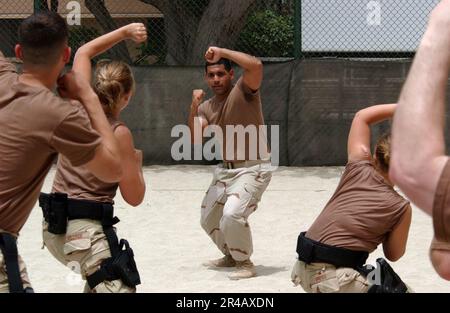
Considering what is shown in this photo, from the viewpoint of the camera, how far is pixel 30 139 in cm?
326

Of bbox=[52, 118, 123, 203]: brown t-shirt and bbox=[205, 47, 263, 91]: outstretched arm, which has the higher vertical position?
bbox=[205, 47, 263, 91]: outstretched arm

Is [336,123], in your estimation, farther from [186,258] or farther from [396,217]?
[396,217]

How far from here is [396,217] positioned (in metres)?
4.32

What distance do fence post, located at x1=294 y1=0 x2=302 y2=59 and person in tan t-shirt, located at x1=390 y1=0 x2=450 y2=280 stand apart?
10.6 m

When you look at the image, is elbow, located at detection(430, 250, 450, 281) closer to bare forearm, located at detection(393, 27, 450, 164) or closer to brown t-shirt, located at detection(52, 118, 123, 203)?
bare forearm, located at detection(393, 27, 450, 164)

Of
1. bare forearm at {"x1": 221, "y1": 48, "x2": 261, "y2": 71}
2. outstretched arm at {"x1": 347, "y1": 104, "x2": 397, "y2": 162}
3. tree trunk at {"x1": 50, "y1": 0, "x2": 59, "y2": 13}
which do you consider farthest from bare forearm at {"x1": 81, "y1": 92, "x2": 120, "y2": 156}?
tree trunk at {"x1": 50, "y1": 0, "x2": 59, "y2": 13}

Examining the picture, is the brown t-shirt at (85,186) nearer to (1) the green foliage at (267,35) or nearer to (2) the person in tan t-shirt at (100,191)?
(2) the person in tan t-shirt at (100,191)

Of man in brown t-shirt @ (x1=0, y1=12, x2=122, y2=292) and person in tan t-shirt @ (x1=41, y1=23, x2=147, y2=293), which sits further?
person in tan t-shirt @ (x1=41, y1=23, x2=147, y2=293)

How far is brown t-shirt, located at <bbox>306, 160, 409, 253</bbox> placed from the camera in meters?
4.29

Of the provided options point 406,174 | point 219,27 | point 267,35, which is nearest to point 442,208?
point 406,174

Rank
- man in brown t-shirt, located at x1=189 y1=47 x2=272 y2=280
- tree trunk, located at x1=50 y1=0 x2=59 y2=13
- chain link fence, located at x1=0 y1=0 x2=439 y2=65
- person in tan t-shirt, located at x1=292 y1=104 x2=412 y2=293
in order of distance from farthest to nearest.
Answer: tree trunk, located at x1=50 y1=0 x2=59 y2=13, chain link fence, located at x1=0 y1=0 x2=439 y2=65, man in brown t-shirt, located at x1=189 y1=47 x2=272 y2=280, person in tan t-shirt, located at x1=292 y1=104 x2=412 y2=293

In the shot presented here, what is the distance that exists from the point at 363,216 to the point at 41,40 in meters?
1.70

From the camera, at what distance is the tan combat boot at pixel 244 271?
666 centimetres

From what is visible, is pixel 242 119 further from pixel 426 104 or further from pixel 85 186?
pixel 426 104
